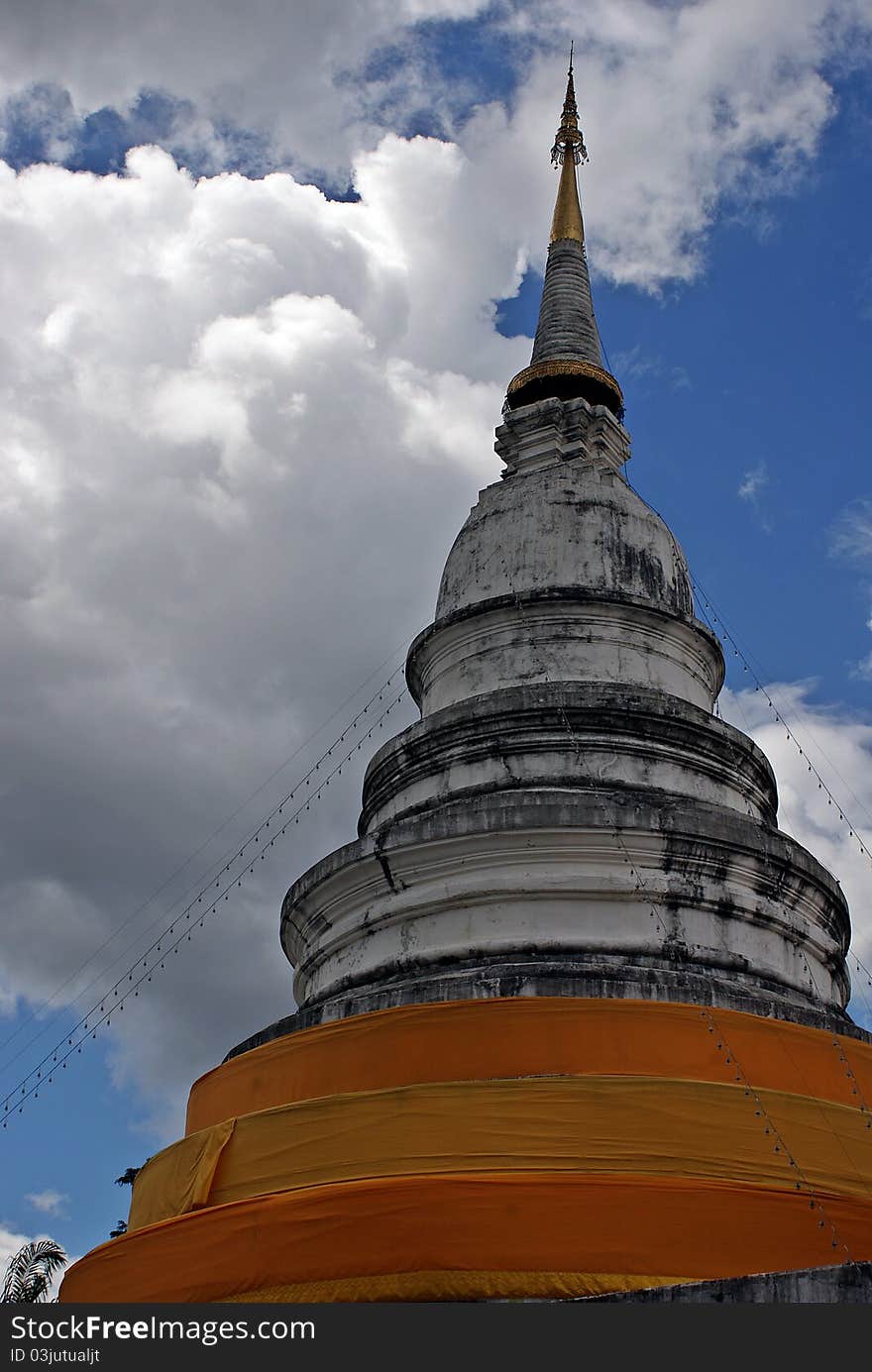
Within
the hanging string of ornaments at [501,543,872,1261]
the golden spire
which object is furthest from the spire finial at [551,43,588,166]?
the hanging string of ornaments at [501,543,872,1261]

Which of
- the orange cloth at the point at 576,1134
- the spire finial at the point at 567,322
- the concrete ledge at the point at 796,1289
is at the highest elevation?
the spire finial at the point at 567,322

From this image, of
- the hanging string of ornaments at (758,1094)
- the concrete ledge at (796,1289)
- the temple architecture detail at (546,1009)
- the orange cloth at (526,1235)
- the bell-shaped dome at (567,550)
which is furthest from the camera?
the bell-shaped dome at (567,550)

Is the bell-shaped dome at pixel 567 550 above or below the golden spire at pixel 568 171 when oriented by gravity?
below

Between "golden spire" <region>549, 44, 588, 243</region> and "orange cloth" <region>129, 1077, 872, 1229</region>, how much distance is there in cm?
1558

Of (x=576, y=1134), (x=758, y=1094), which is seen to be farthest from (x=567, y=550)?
(x=576, y=1134)

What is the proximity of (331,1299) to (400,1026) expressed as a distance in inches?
78.4

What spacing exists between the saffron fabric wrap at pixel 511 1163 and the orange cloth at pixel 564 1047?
13mm

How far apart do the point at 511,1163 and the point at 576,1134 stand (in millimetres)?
432

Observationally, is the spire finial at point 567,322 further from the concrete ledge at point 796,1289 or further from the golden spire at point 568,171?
the concrete ledge at point 796,1289

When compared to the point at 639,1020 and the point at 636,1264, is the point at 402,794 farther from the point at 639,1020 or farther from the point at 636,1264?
the point at 636,1264

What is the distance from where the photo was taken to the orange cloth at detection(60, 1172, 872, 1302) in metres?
6.81

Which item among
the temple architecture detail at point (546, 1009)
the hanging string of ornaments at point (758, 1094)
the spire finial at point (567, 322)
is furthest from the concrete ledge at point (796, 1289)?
the spire finial at point (567, 322)

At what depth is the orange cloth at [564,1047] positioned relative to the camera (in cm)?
814

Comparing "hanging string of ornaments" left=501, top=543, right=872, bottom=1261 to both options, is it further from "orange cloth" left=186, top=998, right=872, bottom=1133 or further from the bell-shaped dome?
the bell-shaped dome
